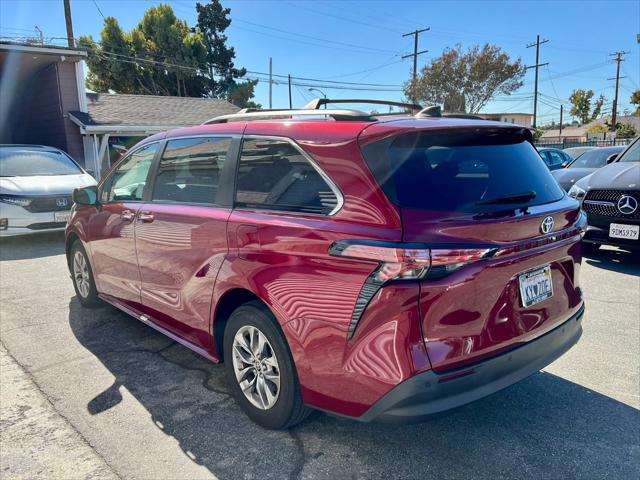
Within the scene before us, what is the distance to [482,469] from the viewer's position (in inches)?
97.2

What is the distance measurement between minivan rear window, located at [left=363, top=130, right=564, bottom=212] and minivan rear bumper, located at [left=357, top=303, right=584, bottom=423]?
0.75 meters

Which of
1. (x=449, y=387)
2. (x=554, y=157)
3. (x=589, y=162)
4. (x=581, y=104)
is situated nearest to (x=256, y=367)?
(x=449, y=387)

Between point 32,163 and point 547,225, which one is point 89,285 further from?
point 32,163

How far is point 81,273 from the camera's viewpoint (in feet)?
16.3

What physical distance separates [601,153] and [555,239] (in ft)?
31.9

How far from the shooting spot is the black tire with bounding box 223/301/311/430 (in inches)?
102

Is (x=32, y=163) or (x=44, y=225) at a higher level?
(x=32, y=163)

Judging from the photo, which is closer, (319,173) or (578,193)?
(319,173)

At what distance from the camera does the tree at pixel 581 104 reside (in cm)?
7412

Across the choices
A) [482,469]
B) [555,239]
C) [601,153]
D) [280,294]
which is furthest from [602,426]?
[601,153]

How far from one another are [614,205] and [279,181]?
5212 millimetres

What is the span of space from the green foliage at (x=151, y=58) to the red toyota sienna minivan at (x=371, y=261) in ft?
112

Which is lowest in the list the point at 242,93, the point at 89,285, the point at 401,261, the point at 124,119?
the point at 89,285

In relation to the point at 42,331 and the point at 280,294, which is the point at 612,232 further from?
the point at 42,331
